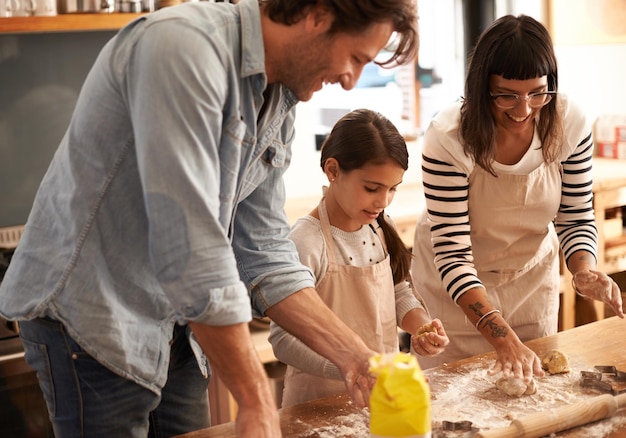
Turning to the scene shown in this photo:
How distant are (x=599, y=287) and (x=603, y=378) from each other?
27 cm

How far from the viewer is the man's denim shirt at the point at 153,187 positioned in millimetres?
1034

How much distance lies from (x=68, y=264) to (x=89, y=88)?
0.83 feet

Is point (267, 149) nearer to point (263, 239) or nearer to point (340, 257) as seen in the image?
point (263, 239)

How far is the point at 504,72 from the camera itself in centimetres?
175

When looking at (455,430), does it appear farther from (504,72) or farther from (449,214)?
(504,72)

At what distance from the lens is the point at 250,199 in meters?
1.40

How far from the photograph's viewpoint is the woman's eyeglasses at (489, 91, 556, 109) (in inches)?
69.2

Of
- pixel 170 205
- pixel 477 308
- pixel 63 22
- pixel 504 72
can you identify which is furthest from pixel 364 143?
pixel 63 22

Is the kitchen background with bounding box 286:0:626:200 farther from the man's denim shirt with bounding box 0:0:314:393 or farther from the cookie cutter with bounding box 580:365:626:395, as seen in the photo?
the man's denim shirt with bounding box 0:0:314:393

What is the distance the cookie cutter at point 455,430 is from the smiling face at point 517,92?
719 millimetres

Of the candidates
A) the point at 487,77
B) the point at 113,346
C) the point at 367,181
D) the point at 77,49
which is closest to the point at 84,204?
the point at 113,346

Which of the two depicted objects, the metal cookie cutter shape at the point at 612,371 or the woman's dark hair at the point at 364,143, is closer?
the metal cookie cutter shape at the point at 612,371

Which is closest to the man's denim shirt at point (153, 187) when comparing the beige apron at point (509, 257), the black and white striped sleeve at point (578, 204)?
the beige apron at point (509, 257)

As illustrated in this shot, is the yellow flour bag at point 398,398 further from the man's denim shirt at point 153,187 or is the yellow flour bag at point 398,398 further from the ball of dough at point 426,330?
the ball of dough at point 426,330
